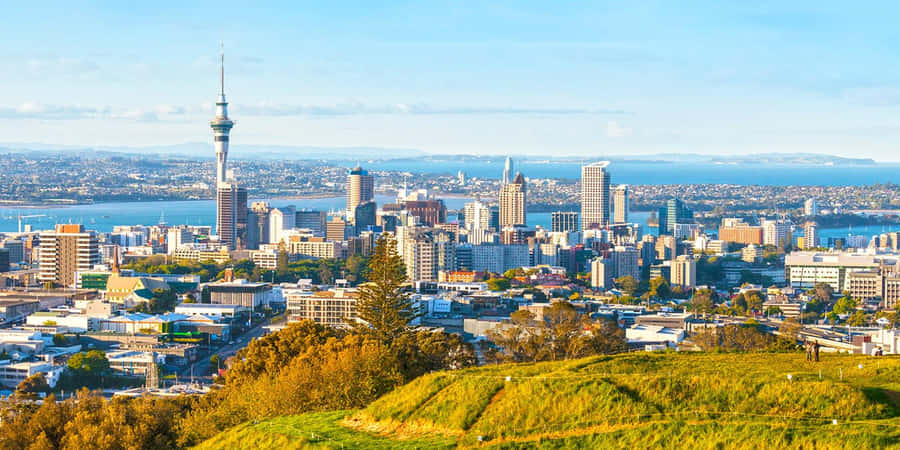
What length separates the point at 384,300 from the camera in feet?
95.6

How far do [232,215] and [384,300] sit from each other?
272 feet

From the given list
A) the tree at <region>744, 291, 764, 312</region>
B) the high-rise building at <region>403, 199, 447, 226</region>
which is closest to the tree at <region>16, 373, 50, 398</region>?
the tree at <region>744, 291, 764, 312</region>

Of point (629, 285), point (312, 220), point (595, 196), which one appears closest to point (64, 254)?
point (629, 285)

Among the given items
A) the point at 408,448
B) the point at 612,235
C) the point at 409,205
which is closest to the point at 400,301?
the point at 408,448

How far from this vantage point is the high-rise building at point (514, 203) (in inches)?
5000

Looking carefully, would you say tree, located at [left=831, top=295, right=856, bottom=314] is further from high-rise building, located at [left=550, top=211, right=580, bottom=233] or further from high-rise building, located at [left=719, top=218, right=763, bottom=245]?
high-rise building, located at [left=550, top=211, right=580, bottom=233]

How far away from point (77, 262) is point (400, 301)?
57015 millimetres

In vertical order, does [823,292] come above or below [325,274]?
below

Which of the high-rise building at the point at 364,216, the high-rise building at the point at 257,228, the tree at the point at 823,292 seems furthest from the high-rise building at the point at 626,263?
the high-rise building at the point at 364,216

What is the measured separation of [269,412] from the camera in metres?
19.5

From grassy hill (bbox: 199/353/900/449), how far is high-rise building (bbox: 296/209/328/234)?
10712 centimetres

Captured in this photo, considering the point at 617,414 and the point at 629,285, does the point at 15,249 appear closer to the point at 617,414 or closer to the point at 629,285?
the point at 629,285

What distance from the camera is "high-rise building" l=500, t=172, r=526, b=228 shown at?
12700 centimetres

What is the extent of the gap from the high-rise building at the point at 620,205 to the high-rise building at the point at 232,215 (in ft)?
155
